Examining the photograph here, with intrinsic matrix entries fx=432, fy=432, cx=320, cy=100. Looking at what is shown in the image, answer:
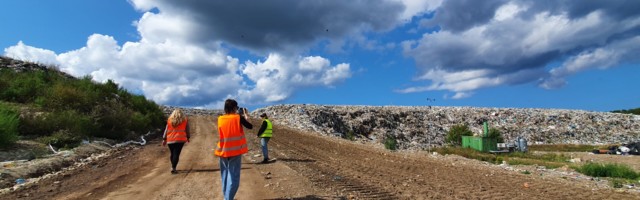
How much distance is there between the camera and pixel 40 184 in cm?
921

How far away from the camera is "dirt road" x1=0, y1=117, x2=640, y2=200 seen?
8.14 m

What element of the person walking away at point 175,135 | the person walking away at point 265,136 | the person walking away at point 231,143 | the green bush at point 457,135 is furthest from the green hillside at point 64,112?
the green bush at point 457,135

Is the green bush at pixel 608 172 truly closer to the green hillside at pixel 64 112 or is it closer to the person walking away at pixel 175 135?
the person walking away at pixel 175 135

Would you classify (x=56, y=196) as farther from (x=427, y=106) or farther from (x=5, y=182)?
(x=427, y=106)

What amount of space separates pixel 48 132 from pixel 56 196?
8256 millimetres

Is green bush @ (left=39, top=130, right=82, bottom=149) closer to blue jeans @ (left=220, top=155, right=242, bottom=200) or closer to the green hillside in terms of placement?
the green hillside

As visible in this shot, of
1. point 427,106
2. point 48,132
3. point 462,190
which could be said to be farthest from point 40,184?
point 427,106

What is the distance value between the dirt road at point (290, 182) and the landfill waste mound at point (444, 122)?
1837 centimetres

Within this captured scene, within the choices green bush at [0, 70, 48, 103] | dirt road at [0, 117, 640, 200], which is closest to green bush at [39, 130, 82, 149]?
dirt road at [0, 117, 640, 200]

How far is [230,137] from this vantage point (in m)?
6.49

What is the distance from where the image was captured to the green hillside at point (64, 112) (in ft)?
47.3

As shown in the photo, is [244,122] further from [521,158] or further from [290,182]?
[521,158]

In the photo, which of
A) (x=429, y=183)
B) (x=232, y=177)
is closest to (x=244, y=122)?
(x=232, y=177)

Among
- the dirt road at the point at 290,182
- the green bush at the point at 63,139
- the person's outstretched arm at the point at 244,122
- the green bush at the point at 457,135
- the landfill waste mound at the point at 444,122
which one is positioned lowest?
the dirt road at the point at 290,182
